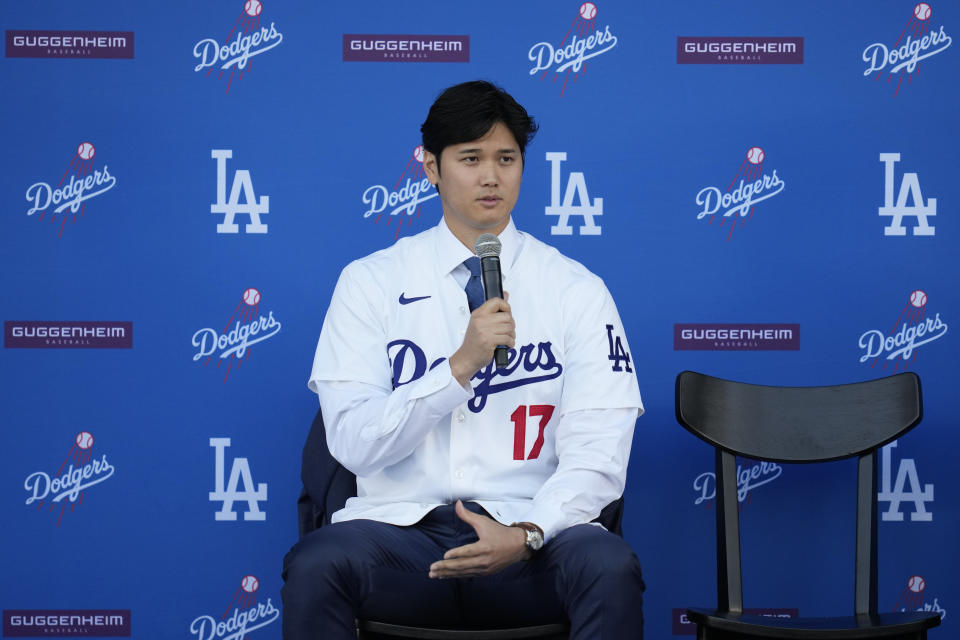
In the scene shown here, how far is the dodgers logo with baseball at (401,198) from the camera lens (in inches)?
106

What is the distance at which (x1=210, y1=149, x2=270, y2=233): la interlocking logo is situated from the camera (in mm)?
2680

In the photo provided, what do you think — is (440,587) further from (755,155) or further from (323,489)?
(755,155)

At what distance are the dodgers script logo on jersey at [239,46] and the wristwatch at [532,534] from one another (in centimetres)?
160

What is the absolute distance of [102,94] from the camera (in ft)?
8.82

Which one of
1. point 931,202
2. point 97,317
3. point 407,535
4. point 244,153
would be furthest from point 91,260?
point 931,202

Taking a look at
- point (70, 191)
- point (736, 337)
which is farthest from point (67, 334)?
point (736, 337)

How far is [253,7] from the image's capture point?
2.69 meters

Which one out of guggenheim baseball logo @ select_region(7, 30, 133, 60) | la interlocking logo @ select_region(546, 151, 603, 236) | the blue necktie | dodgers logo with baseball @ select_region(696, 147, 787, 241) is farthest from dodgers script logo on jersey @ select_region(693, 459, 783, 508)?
guggenheim baseball logo @ select_region(7, 30, 133, 60)

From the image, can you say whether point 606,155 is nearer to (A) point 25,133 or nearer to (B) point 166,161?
Answer: (B) point 166,161

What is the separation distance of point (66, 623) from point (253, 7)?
1.79 m

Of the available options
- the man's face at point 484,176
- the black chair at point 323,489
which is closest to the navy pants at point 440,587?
the black chair at point 323,489

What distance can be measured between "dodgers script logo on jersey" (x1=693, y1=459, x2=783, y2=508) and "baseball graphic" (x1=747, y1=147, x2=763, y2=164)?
85 cm

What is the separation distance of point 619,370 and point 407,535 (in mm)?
544

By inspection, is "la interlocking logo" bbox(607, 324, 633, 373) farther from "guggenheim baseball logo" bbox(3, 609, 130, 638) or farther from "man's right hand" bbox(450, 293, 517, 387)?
"guggenheim baseball logo" bbox(3, 609, 130, 638)
